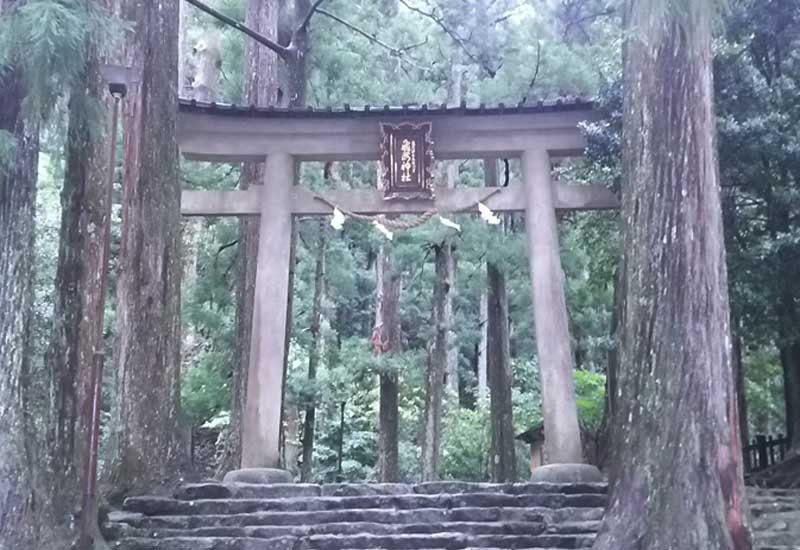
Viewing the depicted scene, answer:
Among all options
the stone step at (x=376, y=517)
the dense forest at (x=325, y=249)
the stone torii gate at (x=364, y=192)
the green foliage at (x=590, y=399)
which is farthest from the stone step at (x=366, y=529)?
the green foliage at (x=590, y=399)

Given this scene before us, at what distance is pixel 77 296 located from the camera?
6.66 m

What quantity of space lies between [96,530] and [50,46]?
3236 millimetres

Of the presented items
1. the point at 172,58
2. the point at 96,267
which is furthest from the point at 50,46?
the point at 172,58

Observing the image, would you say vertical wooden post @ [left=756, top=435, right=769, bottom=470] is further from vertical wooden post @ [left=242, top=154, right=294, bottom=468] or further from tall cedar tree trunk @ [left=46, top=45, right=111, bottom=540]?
tall cedar tree trunk @ [left=46, top=45, right=111, bottom=540]

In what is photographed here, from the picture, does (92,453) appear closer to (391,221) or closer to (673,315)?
(673,315)

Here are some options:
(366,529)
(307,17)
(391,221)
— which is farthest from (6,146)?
(307,17)

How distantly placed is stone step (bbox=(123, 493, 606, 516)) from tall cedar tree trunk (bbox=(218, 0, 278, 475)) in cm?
Answer: 389

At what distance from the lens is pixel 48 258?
14.9 meters

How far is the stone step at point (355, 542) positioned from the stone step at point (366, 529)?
15 centimetres

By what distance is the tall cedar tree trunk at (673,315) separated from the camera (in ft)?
19.2

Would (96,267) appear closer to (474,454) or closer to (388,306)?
(388,306)

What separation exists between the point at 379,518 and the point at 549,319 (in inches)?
133

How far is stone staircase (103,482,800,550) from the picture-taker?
7.13m

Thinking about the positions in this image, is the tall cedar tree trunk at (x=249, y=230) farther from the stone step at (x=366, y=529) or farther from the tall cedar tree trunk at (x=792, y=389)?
the tall cedar tree trunk at (x=792, y=389)
